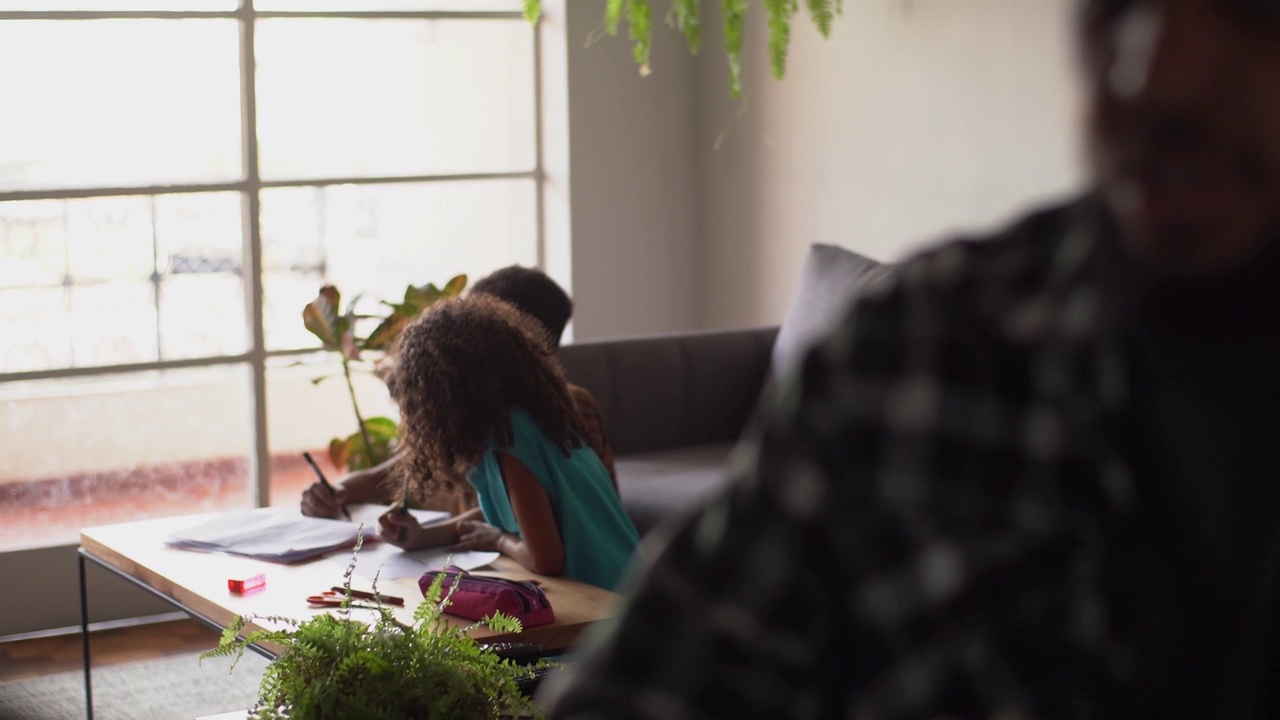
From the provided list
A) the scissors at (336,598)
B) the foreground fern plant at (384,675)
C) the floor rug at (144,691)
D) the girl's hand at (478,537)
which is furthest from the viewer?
the floor rug at (144,691)

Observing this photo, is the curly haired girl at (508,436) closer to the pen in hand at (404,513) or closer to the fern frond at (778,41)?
the pen in hand at (404,513)

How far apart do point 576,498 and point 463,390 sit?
0.27 meters

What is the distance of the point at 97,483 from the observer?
4105mm

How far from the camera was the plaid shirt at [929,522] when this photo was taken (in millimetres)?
348

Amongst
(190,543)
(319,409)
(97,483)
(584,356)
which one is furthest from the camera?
(319,409)

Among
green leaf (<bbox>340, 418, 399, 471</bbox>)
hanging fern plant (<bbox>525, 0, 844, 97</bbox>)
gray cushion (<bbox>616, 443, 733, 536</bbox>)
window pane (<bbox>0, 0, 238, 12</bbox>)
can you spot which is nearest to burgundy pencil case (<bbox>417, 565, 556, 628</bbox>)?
gray cushion (<bbox>616, 443, 733, 536</bbox>)

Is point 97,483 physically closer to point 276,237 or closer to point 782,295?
point 276,237

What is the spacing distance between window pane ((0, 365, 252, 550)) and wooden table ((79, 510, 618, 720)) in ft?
4.15

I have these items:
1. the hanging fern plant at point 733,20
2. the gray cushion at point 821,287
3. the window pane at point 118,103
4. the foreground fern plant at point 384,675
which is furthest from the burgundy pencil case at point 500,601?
the window pane at point 118,103

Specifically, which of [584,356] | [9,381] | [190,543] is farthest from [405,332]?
[9,381]

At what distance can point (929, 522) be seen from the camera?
1.18 feet

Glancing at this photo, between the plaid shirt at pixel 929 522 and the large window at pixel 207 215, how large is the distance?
390 centimetres

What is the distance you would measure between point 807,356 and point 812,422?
0.06ft

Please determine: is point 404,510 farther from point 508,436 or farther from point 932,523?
point 932,523
